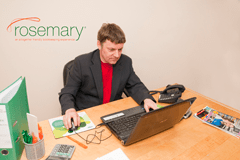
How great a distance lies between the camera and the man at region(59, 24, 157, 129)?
135 cm

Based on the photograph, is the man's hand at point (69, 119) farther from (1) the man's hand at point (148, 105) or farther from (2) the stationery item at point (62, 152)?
(1) the man's hand at point (148, 105)

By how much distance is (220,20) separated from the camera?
255 cm

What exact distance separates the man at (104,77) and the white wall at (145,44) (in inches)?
16.3

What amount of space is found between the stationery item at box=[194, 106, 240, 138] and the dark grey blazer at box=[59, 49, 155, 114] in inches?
15.8

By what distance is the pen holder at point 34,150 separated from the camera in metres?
0.78

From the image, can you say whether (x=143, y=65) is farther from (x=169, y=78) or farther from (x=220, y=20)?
(x=220, y=20)

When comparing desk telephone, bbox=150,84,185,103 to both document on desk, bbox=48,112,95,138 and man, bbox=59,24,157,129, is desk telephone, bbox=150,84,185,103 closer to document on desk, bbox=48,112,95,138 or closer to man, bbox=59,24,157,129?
man, bbox=59,24,157,129

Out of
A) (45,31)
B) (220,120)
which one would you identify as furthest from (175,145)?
(45,31)

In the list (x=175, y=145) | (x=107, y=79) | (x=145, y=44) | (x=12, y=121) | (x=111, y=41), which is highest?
(x=111, y=41)

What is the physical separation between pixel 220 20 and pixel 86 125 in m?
2.52

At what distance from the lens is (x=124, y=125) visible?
106 centimetres

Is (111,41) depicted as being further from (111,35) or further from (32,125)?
(32,125)

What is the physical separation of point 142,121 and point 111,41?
2.46 ft

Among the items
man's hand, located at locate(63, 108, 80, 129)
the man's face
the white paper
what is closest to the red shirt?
the man's face
